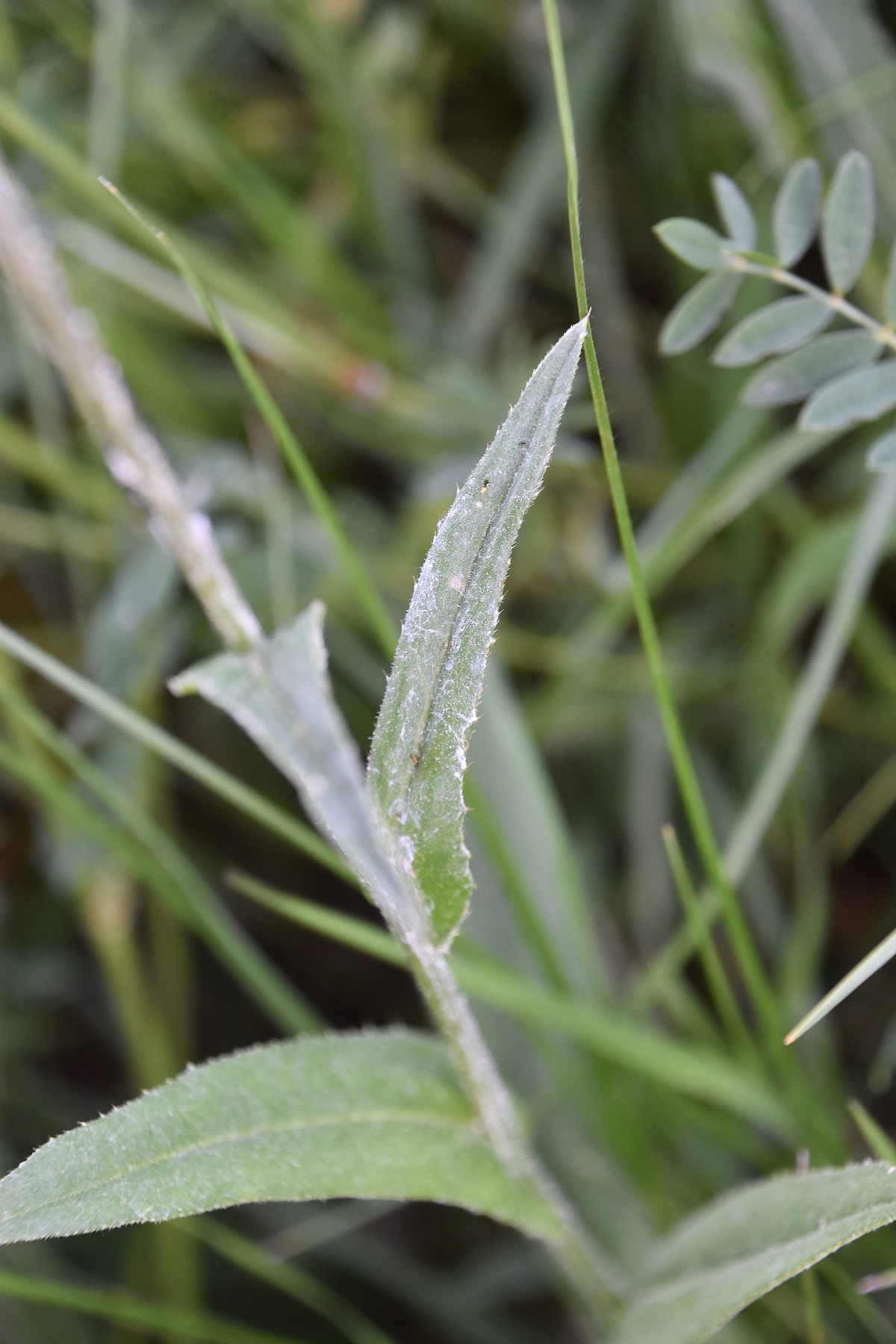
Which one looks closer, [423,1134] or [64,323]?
[423,1134]

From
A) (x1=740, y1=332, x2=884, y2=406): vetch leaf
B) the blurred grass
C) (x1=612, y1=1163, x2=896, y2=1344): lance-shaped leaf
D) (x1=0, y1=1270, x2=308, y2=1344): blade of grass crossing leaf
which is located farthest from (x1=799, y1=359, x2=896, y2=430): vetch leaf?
(x1=0, y1=1270, x2=308, y2=1344): blade of grass crossing leaf

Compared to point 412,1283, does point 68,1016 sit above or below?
above

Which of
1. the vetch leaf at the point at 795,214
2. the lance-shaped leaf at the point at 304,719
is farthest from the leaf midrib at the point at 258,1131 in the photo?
the vetch leaf at the point at 795,214

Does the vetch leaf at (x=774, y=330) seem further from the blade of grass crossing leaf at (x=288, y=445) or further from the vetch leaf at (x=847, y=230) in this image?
the blade of grass crossing leaf at (x=288, y=445)

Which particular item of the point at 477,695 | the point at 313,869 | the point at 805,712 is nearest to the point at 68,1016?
the point at 313,869

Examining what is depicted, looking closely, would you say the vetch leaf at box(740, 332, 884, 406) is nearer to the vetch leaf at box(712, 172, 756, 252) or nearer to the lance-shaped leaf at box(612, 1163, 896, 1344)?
the vetch leaf at box(712, 172, 756, 252)

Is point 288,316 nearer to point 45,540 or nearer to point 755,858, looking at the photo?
point 45,540

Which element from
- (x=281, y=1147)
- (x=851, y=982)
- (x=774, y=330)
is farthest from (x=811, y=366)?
(x=281, y=1147)

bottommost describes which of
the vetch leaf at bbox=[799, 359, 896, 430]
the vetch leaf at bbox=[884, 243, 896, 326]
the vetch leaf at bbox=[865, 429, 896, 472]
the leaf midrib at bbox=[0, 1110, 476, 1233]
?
the leaf midrib at bbox=[0, 1110, 476, 1233]
